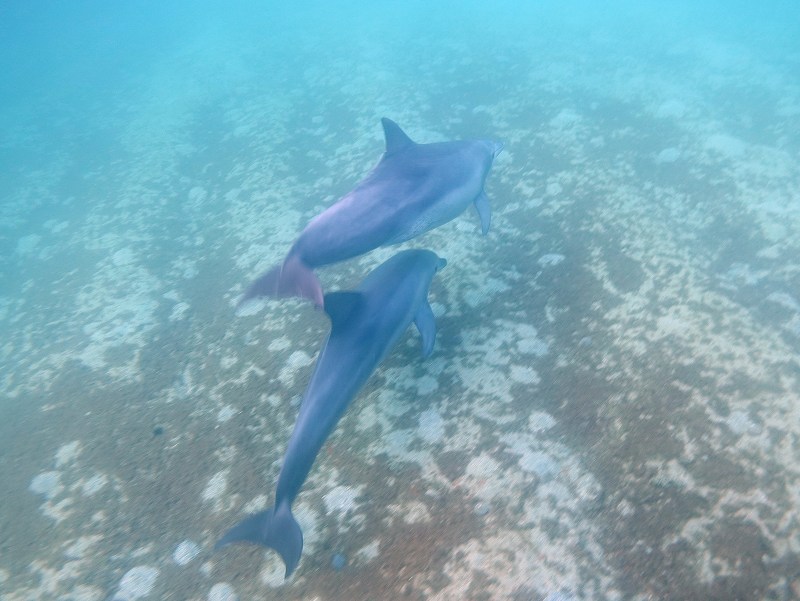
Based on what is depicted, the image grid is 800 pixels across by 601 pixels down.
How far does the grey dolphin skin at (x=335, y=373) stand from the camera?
2.05m

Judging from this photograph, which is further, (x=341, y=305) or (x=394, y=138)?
(x=394, y=138)

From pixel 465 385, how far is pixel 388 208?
120 centimetres

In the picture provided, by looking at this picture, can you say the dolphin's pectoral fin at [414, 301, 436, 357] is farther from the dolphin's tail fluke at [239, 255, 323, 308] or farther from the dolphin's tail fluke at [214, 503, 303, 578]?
the dolphin's tail fluke at [214, 503, 303, 578]

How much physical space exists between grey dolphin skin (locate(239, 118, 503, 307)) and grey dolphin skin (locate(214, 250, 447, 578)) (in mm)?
229

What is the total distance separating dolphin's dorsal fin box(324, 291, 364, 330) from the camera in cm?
221

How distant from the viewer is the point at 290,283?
2564 mm

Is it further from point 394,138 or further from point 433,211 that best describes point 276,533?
point 394,138

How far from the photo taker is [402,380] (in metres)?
2.96

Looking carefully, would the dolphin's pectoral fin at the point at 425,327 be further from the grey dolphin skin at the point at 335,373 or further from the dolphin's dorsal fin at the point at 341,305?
the dolphin's dorsal fin at the point at 341,305

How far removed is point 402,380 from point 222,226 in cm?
335

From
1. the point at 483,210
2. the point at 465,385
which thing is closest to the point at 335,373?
the point at 465,385

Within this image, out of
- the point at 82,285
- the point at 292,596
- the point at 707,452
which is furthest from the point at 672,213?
the point at 82,285

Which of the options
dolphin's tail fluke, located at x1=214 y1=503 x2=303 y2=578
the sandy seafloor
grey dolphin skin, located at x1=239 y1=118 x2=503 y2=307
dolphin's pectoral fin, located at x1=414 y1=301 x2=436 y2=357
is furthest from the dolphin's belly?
dolphin's tail fluke, located at x1=214 y1=503 x2=303 y2=578

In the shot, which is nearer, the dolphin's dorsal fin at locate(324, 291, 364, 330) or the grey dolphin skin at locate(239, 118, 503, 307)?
the dolphin's dorsal fin at locate(324, 291, 364, 330)
